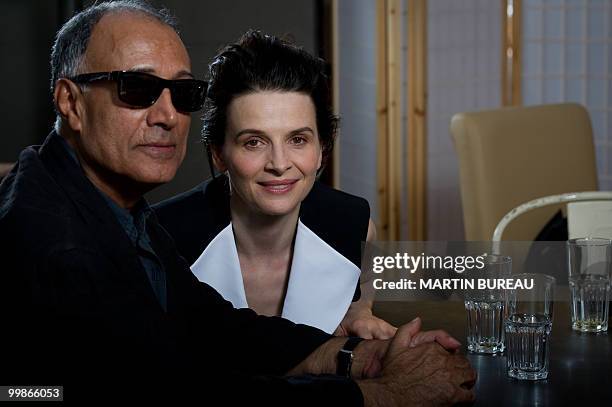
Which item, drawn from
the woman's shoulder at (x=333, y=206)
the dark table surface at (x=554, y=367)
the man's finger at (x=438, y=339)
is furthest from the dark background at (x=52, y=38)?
the man's finger at (x=438, y=339)

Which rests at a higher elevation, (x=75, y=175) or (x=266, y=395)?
(x=75, y=175)

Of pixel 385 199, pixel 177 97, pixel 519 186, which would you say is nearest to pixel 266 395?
pixel 177 97

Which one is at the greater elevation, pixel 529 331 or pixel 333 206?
pixel 333 206

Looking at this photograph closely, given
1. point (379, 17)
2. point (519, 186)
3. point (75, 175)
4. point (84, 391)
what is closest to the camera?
point (84, 391)

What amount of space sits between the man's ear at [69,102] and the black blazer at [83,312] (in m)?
0.11

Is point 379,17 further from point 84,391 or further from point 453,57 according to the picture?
point 84,391

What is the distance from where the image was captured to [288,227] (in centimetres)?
226

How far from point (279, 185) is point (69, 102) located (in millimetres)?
597

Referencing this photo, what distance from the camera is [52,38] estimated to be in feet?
11.9

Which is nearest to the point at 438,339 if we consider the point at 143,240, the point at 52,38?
the point at 143,240

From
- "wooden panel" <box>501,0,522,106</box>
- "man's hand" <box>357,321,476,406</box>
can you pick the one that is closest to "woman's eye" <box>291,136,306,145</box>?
"man's hand" <box>357,321,476,406</box>

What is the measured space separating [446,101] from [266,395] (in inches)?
127

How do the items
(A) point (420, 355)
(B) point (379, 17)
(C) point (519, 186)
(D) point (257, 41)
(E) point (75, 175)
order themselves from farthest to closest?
1. (B) point (379, 17)
2. (C) point (519, 186)
3. (D) point (257, 41)
4. (A) point (420, 355)
5. (E) point (75, 175)

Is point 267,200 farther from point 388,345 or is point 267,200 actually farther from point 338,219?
point 388,345
